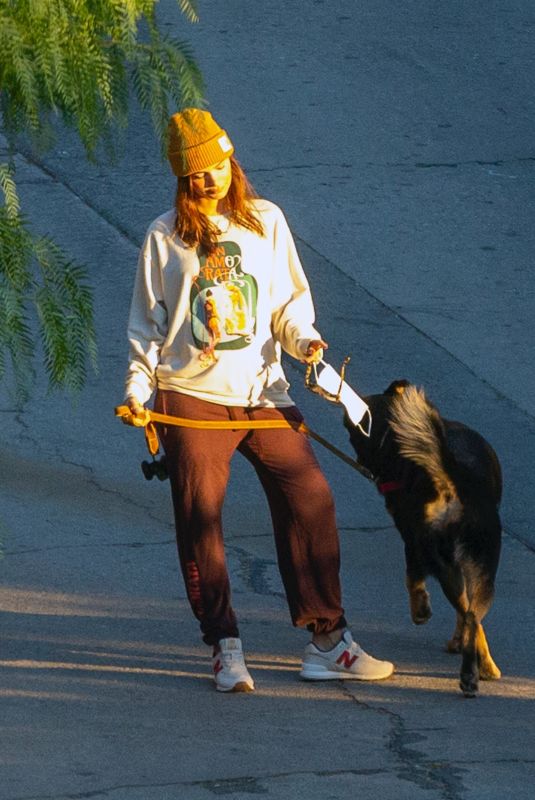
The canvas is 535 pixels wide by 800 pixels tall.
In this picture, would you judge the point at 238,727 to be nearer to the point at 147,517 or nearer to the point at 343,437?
the point at 147,517

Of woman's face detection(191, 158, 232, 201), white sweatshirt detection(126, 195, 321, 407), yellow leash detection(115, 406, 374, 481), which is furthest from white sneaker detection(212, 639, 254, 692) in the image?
woman's face detection(191, 158, 232, 201)

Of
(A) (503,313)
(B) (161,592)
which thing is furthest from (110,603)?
(A) (503,313)

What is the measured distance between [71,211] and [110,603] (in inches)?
186

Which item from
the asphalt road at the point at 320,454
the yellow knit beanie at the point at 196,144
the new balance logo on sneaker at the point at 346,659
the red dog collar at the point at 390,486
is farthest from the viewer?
the red dog collar at the point at 390,486

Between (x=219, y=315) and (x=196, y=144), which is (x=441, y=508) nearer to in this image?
(x=219, y=315)

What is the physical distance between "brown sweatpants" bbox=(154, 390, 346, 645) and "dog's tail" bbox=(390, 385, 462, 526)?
334mm

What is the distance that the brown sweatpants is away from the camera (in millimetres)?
5051

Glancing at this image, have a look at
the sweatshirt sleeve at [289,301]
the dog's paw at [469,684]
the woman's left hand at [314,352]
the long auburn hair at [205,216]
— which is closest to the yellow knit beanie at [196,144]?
the long auburn hair at [205,216]

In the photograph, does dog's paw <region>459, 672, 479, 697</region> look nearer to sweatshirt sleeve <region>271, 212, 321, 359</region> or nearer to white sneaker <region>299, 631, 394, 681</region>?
white sneaker <region>299, 631, 394, 681</region>

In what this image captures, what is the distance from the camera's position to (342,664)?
522 cm

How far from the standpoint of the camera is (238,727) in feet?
15.8

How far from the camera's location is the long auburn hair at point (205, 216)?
4973 mm

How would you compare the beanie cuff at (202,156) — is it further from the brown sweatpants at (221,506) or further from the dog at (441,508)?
the dog at (441,508)

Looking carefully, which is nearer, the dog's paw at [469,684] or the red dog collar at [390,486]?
A: the dog's paw at [469,684]
